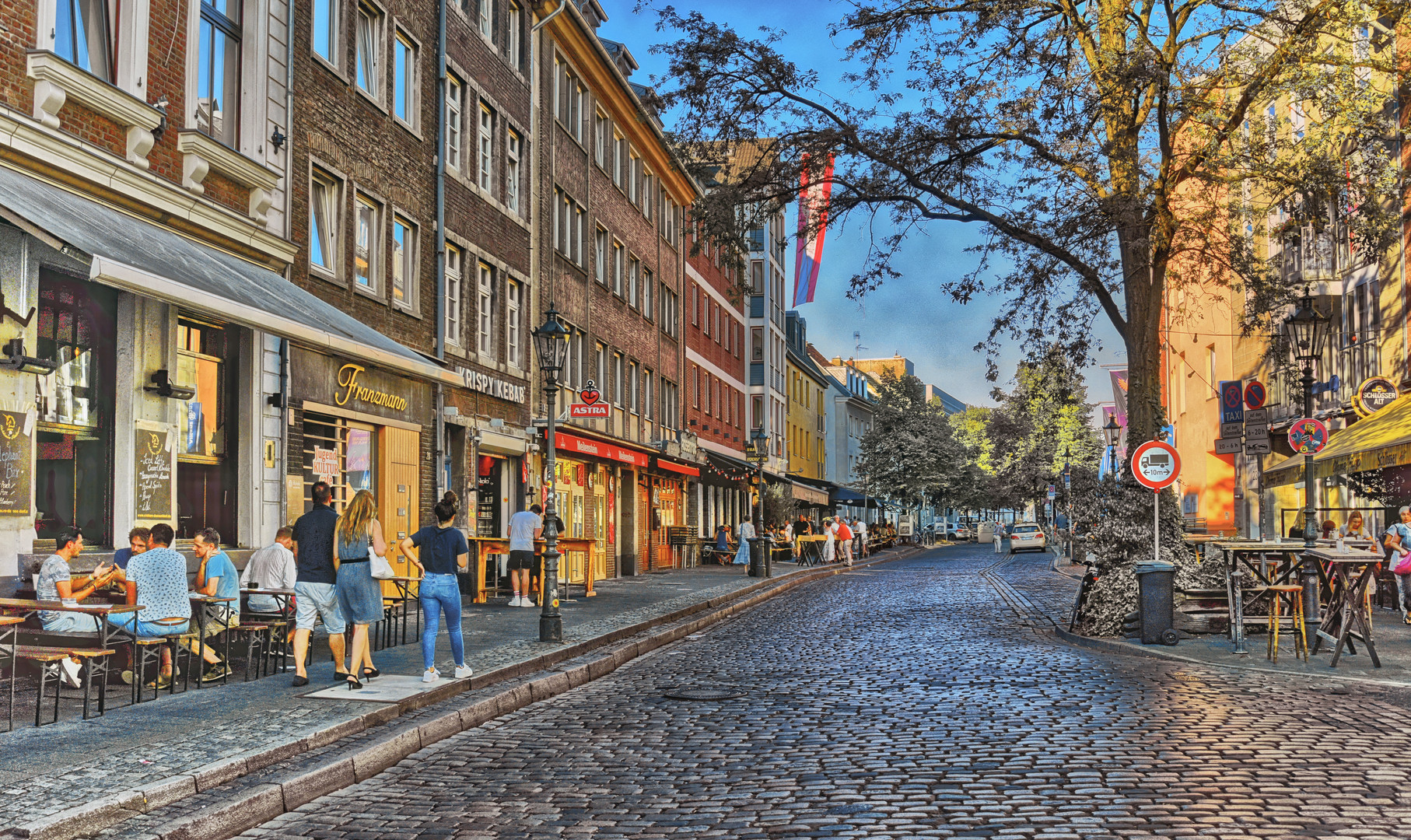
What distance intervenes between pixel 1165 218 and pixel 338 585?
1033 centimetres

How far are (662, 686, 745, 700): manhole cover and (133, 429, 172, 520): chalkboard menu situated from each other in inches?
216

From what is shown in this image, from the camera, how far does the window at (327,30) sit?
17.3m

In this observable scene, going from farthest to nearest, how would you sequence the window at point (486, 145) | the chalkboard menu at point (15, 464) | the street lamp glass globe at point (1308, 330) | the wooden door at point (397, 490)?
1. the window at point (486, 145)
2. the wooden door at point (397, 490)
3. the street lamp glass globe at point (1308, 330)
4. the chalkboard menu at point (15, 464)

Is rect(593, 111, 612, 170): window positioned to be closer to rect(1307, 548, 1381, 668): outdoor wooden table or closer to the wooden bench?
rect(1307, 548, 1381, 668): outdoor wooden table

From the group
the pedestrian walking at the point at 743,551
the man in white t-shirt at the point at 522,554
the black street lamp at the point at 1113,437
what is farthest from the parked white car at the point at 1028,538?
the man in white t-shirt at the point at 522,554

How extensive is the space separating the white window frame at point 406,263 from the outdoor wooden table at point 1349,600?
12940 millimetres

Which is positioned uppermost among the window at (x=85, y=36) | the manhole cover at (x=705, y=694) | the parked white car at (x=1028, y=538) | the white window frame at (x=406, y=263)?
the window at (x=85, y=36)

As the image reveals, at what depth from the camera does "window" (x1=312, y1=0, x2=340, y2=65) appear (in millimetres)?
17281

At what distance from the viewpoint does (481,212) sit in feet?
76.2

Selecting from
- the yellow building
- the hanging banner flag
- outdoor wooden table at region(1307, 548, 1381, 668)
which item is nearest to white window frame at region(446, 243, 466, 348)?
the hanging banner flag

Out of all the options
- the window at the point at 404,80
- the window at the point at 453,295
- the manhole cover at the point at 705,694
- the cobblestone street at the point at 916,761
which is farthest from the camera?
the window at the point at 453,295

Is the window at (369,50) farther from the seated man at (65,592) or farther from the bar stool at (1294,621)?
the bar stool at (1294,621)

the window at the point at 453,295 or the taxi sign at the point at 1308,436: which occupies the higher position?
the window at the point at 453,295

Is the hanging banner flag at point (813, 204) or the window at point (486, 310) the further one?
the window at point (486, 310)
